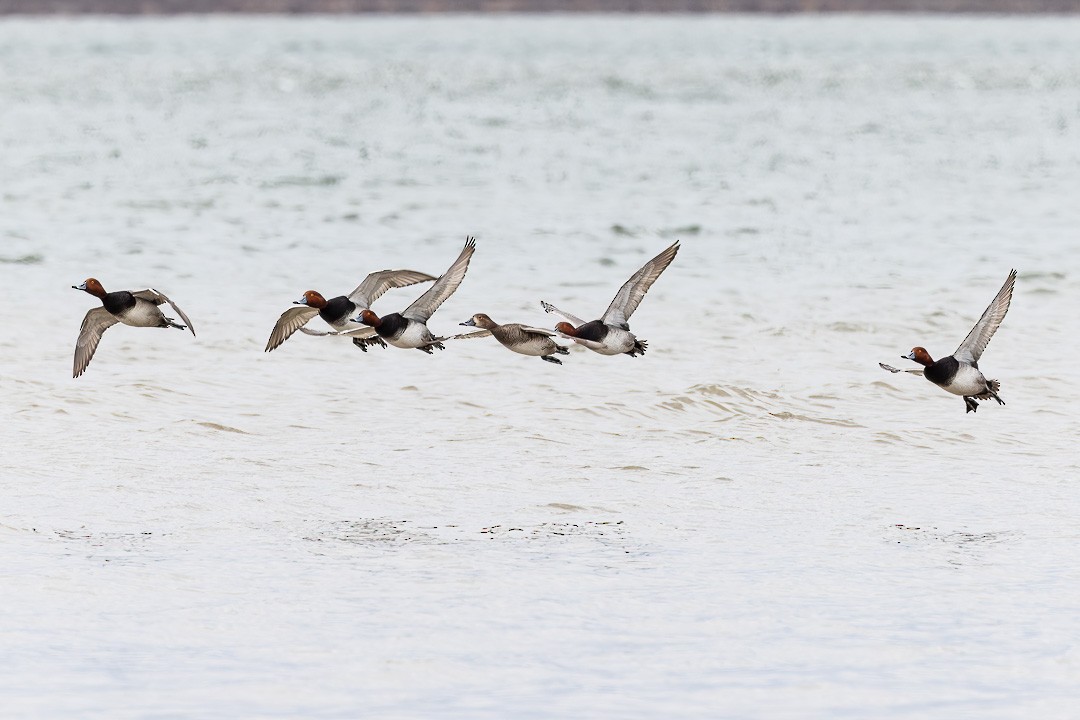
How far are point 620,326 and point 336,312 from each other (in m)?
2.03

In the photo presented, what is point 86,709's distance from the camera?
27.4 ft

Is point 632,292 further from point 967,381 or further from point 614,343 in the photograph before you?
point 967,381

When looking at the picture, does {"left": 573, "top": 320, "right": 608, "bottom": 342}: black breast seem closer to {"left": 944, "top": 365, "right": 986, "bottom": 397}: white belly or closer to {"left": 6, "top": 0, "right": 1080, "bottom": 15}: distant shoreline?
{"left": 944, "top": 365, "right": 986, "bottom": 397}: white belly

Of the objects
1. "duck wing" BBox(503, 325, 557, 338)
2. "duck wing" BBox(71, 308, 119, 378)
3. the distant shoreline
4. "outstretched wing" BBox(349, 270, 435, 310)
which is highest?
the distant shoreline

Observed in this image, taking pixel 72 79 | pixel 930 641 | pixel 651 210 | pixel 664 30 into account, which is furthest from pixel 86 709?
pixel 664 30

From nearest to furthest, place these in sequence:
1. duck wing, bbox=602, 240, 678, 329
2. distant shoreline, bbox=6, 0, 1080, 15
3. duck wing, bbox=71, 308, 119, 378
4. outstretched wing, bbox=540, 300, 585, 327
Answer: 1. outstretched wing, bbox=540, 300, 585, 327
2. duck wing, bbox=602, 240, 678, 329
3. duck wing, bbox=71, 308, 119, 378
4. distant shoreline, bbox=6, 0, 1080, 15

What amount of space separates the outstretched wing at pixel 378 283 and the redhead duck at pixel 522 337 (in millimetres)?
663

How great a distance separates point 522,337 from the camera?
11.8m

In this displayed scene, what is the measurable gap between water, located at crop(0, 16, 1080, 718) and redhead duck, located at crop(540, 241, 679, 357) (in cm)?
134

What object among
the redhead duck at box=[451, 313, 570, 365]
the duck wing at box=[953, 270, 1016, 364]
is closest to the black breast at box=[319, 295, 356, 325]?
the redhead duck at box=[451, 313, 570, 365]

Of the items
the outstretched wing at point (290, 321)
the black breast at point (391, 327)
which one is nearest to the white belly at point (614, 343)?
the black breast at point (391, 327)

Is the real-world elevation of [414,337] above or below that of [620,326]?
below

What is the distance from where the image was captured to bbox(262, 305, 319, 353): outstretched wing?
12.1 metres

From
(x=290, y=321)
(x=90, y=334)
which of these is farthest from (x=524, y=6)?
(x=290, y=321)
